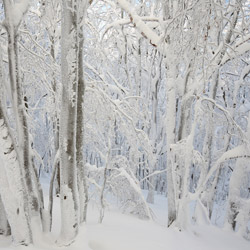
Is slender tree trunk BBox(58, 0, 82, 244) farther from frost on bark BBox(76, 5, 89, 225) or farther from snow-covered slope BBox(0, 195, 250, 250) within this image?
frost on bark BBox(76, 5, 89, 225)

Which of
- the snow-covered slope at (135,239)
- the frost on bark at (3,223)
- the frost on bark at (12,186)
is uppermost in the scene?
the frost on bark at (12,186)

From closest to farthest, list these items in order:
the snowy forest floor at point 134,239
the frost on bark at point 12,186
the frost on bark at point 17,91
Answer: the frost on bark at point 12,186 < the frost on bark at point 17,91 < the snowy forest floor at point 134,239

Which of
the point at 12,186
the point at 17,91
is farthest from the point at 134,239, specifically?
the point at 17,91

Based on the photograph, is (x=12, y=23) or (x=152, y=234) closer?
(x=12, y=23)

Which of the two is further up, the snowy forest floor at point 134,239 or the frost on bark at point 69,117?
the frost on bark at point 69,117

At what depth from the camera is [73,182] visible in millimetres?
2738

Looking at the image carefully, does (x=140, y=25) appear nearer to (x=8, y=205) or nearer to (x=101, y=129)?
(x=101, y=129)

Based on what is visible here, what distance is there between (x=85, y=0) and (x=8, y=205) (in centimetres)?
212

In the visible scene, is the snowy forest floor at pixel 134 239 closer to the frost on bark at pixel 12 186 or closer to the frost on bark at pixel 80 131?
the frost on bark at pixel 12 186

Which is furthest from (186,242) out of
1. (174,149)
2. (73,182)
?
(73,182)

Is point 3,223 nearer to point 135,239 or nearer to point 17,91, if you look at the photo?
→ point 17,91

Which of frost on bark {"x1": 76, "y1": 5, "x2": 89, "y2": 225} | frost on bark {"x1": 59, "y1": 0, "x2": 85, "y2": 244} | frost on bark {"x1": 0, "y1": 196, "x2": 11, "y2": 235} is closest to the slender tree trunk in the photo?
frost on bark {"x1": 59, "y1": 0, "x2": 85, "y2": 244}

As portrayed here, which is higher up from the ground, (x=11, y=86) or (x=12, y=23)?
(x=12, y=23)

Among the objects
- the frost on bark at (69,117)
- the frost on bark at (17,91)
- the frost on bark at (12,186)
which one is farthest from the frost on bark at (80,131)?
the frost on bark at (12,186)
